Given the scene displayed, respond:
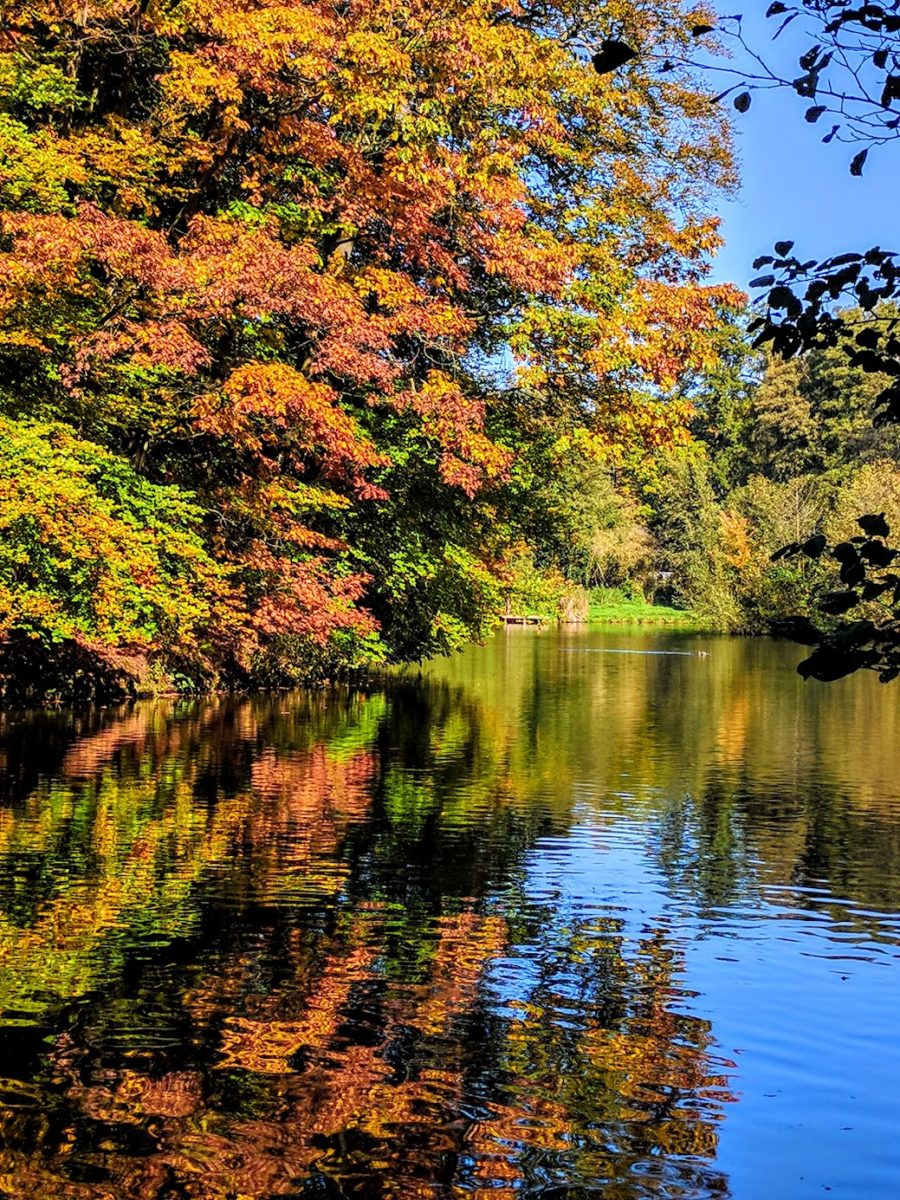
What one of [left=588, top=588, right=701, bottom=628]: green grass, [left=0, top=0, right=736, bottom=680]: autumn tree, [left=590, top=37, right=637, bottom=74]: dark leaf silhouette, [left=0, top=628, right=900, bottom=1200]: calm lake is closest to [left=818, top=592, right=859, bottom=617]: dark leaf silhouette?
[left=590, top=37, right=637, bottom=74]: dark leaf silhouette

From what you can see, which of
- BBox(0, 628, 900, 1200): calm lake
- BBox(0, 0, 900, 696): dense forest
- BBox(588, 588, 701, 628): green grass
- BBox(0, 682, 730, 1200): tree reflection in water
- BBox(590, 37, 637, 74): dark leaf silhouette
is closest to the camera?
Answer: BBox(590, 37, 637, 74): dark leaf silhouette

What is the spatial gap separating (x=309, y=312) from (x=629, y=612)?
6765cm

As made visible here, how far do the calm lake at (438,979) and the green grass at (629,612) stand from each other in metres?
65.8

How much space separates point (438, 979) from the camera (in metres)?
8.02

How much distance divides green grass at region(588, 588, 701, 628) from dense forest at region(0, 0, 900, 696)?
53.0 metres

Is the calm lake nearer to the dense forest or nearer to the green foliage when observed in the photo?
the green foliage

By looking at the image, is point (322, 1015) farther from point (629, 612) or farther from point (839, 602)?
point (629, 612)

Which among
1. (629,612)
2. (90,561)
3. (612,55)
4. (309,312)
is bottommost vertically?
(629,612)

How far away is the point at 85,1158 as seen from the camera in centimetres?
525

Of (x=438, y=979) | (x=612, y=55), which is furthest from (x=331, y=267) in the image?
(x=612, y=55)

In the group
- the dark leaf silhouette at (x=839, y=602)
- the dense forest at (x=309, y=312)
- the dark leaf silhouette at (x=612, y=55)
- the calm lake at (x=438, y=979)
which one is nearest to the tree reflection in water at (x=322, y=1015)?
the calm lake at (x=438, y=979)

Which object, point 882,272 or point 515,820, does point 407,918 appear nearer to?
point 515,820

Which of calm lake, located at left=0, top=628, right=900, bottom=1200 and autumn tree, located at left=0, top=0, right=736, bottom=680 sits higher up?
autumn tree, located at left=0, top=0, right=736, bottom=680

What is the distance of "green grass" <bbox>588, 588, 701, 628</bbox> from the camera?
83.5 meters
